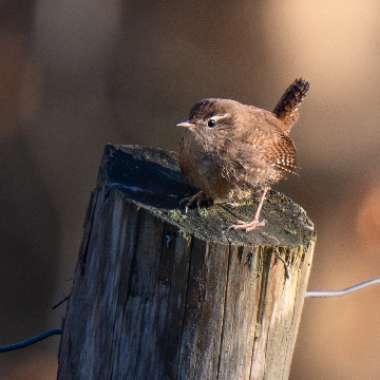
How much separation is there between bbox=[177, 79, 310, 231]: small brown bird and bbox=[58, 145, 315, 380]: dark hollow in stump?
473 mm

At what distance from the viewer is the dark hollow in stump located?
2178mm

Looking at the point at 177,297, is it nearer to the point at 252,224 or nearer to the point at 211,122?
the point at 252,224

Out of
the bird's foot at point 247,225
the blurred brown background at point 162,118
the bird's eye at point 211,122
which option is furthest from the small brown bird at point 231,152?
the blurred brown background at point 162,118

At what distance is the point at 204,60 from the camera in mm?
5180

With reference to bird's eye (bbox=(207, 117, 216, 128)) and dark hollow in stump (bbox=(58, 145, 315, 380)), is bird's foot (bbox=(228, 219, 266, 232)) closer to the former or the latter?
dark hollow in stump (bbox=(58, 145, 315, 380))

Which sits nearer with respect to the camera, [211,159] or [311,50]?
[211,159]

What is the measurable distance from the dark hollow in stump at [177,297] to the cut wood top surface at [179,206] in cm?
1

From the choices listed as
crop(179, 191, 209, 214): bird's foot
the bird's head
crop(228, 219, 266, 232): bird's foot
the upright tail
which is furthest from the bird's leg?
the upright tail

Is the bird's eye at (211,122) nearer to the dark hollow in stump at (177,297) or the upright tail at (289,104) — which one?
the upright tail at (289,104)

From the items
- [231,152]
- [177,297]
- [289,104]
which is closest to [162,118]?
[289,104]

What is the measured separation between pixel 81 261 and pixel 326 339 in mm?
3053

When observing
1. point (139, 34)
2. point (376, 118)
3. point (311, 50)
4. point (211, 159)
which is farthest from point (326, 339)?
point (211, 159)

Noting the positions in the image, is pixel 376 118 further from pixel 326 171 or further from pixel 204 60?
pixel 204 60

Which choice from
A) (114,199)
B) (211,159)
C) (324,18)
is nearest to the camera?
(114,199)
